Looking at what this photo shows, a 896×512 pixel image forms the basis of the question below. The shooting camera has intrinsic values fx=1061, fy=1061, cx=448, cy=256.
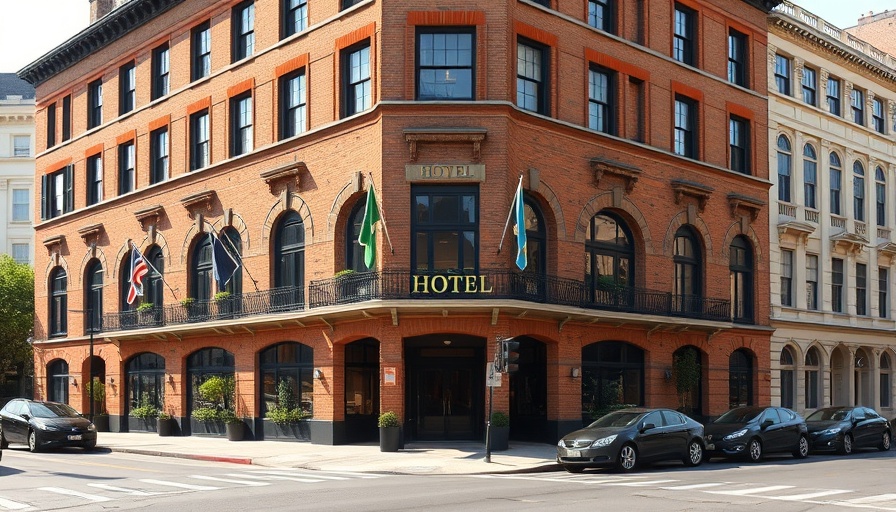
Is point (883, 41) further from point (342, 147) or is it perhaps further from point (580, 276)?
point (342, 147)

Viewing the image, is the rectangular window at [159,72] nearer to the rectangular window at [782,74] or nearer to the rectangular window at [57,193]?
the rectangular window at [57,193]

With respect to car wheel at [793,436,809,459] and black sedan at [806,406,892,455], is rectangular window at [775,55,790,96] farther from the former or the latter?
car wheel at [793,436,809,459]

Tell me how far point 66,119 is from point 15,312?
1366 cm

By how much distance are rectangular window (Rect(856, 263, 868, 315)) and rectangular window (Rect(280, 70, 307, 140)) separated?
91.3 feet

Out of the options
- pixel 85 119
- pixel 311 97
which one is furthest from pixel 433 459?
pixel 85 119

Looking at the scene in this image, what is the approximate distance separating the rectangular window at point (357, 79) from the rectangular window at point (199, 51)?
924 cm

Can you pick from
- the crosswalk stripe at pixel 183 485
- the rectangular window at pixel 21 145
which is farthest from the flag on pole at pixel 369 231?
the rectangular window at pixel 21 145

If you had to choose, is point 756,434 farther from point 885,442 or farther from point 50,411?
point 50,411

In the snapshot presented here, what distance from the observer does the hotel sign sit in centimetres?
3034

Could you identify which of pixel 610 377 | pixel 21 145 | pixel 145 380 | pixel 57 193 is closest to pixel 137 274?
pixel 145 380

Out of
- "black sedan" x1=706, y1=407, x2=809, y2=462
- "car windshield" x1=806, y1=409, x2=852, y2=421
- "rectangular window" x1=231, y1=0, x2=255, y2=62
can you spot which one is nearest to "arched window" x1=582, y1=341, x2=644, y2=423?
"black sedan" x1=706, y1=407, x2=809, y2=462

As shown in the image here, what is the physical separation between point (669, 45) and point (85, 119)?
26036 mm

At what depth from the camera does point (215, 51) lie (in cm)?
3909

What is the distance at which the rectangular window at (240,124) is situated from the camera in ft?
123
